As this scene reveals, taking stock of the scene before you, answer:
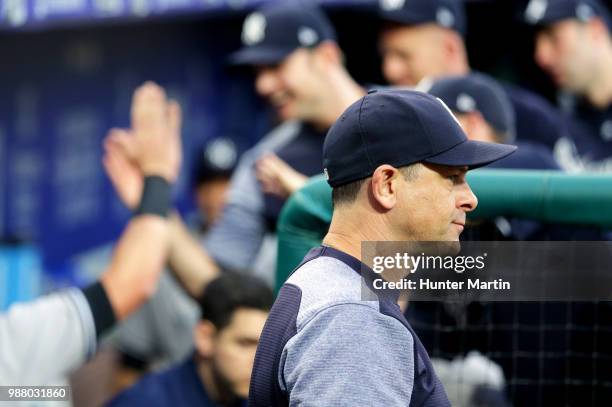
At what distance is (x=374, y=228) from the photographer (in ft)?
7.36

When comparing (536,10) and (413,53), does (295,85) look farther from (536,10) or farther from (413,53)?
(536,10)

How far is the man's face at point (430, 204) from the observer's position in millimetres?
2234

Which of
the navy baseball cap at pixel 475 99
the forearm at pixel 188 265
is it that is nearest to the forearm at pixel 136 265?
the forearm at pixel 188 265

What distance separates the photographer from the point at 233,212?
450 centimetres

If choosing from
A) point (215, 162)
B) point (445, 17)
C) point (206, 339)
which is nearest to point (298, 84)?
point (445, 17)

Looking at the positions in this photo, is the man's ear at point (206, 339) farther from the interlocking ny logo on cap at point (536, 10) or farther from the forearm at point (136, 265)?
the interlocking ny logo on cap at point (536, 10)

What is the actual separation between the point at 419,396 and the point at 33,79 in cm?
370

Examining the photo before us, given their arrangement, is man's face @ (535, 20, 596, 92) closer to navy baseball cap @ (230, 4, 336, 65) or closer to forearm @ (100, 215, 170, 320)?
navy baseball cap @ (230, 4, 336, 65)

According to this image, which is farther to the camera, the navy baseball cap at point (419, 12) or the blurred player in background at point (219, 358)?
the navy baseball cap at point (419, 12)

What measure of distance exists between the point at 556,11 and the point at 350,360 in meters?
3.07

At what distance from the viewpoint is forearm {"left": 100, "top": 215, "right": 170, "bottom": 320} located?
3625 millimetres

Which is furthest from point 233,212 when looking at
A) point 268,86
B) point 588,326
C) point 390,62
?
point 588,326

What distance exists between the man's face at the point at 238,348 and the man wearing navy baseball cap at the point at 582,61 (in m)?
1.57

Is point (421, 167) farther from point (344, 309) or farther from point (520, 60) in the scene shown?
point (520, 60)
